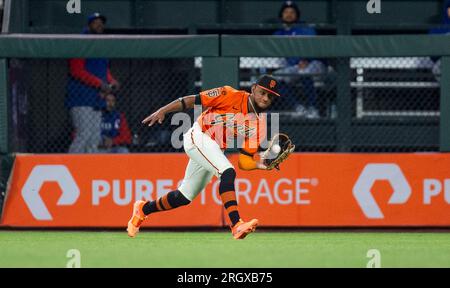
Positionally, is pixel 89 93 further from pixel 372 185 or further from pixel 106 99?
pixel 372 185

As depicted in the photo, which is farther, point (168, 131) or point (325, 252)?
point (168, 131)

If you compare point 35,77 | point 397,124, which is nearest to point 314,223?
point 397,124

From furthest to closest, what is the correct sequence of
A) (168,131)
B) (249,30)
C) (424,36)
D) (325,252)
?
1. (249,30)
2. (168,131)
3. (424,36)
4. (325,252)

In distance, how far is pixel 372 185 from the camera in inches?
523

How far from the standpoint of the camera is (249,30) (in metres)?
16.1

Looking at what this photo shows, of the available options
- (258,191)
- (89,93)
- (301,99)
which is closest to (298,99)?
(301,99)

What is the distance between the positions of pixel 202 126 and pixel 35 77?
434 cm

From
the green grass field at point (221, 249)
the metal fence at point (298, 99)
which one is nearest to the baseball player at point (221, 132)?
the green grass field at point (221, 249)

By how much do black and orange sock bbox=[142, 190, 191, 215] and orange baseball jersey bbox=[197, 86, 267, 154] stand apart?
74 centimetres

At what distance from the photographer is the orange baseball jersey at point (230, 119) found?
11055mm

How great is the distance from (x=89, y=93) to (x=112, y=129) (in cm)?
64

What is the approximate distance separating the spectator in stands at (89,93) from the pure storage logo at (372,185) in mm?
3616

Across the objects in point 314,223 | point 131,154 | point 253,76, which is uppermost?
point 253,76
